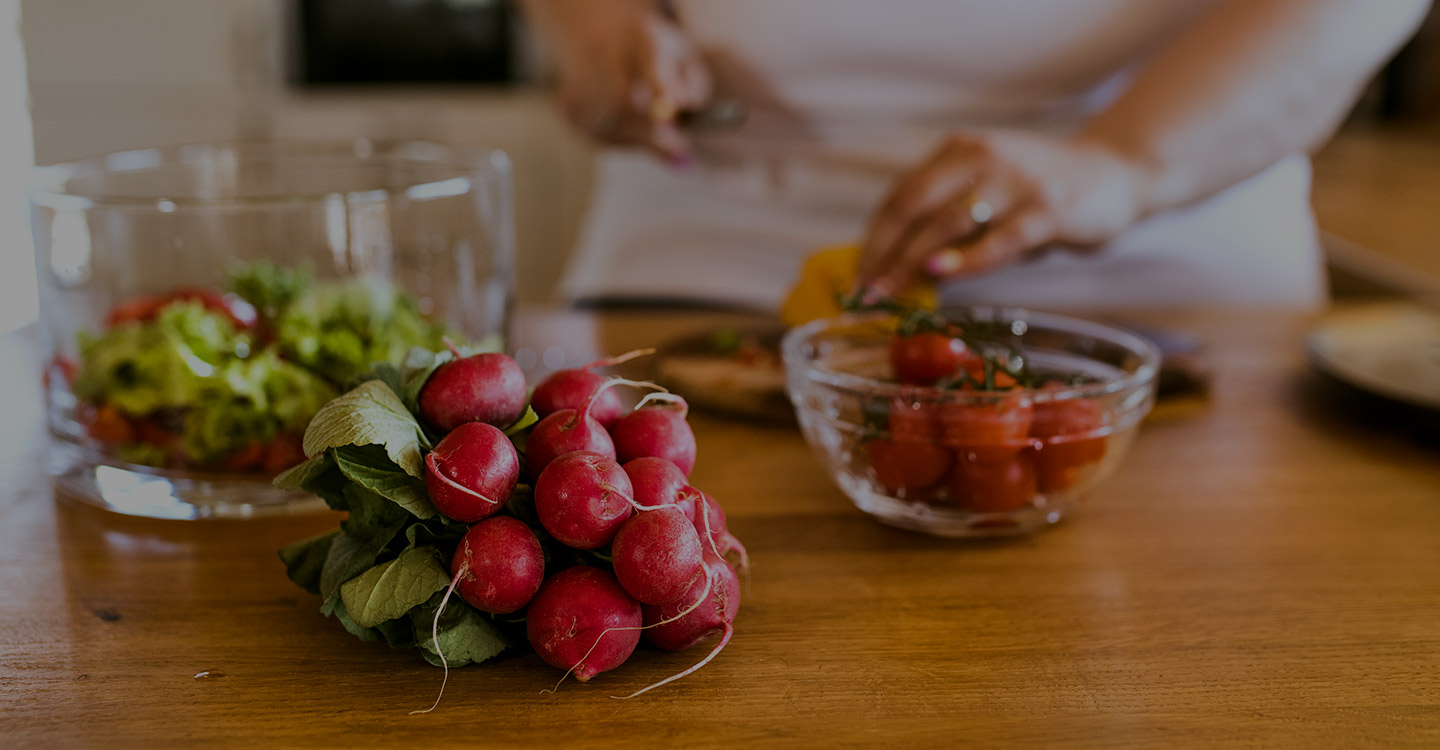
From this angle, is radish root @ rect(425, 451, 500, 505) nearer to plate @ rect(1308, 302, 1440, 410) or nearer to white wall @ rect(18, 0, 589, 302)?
plate @ rect(1308, 302, 1440, 410)

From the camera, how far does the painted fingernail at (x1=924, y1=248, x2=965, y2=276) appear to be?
1079 mm

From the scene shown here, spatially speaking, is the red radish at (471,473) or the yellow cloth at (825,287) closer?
the red radish at (471,473)

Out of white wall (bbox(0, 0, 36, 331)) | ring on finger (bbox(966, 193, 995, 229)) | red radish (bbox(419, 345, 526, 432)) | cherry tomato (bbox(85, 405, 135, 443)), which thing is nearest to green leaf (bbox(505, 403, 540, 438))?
red radish (bbox(419, 345, 526, 432))

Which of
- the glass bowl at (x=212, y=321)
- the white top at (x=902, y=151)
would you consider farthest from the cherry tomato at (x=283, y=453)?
the white top at (x=902, y=151)

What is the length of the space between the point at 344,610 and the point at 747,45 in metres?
1.00

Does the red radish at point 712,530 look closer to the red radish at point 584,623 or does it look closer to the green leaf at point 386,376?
the red radish at point 584,623

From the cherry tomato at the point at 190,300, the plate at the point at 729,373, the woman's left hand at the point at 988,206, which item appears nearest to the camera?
the cherry tomato at the point at 190,300

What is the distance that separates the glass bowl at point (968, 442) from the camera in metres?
0.67

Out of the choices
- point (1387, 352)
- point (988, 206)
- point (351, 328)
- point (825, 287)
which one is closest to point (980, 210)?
point (988, 206)

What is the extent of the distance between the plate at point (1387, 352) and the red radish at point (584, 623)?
2.37 ft

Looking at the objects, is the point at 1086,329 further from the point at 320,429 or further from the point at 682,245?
the point at 682,245

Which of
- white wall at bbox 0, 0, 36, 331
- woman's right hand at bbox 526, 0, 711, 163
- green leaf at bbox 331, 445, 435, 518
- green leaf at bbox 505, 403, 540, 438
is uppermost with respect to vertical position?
woman's right hand at bbox 526, 0, 711, 163

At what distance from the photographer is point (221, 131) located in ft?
11.1

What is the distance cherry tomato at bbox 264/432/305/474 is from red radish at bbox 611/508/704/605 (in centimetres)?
32
